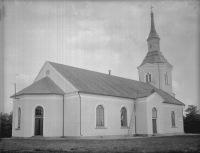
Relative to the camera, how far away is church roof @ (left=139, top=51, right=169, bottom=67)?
147ft

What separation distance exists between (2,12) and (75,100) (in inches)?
697

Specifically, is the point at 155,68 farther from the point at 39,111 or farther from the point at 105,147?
the point at 105,147

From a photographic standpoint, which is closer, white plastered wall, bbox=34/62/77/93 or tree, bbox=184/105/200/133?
white plastered wall, bbox=34/62/77/93

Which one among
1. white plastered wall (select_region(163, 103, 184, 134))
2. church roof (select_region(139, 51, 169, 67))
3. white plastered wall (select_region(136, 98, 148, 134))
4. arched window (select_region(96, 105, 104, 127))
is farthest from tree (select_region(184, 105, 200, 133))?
arched window (select_region(96, 105, 104, 127))

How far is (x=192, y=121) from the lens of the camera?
43719mm

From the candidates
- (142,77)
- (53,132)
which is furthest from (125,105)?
(142,77)

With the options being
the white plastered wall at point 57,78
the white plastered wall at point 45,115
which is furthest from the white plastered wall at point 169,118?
the white plastered wall at point 45,115

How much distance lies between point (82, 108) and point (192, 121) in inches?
1035

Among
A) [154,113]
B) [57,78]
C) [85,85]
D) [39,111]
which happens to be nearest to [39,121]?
[39,111]

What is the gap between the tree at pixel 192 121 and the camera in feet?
141

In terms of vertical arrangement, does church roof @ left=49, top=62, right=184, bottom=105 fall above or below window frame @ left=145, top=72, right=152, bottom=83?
below

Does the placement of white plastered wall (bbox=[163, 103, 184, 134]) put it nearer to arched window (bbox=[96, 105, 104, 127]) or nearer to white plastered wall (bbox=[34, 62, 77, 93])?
arched window (bbox=[96, 105, 104, 127])

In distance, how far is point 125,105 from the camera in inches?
1236

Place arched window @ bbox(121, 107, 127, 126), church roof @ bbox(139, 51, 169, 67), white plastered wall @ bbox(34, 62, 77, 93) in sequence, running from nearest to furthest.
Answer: white plastered wall @ bbox(34, 62, 77, 93) → arched window @ bbox(121, 107, 127, 126) → church roof @ bbox(139, 51, 169, 67)
